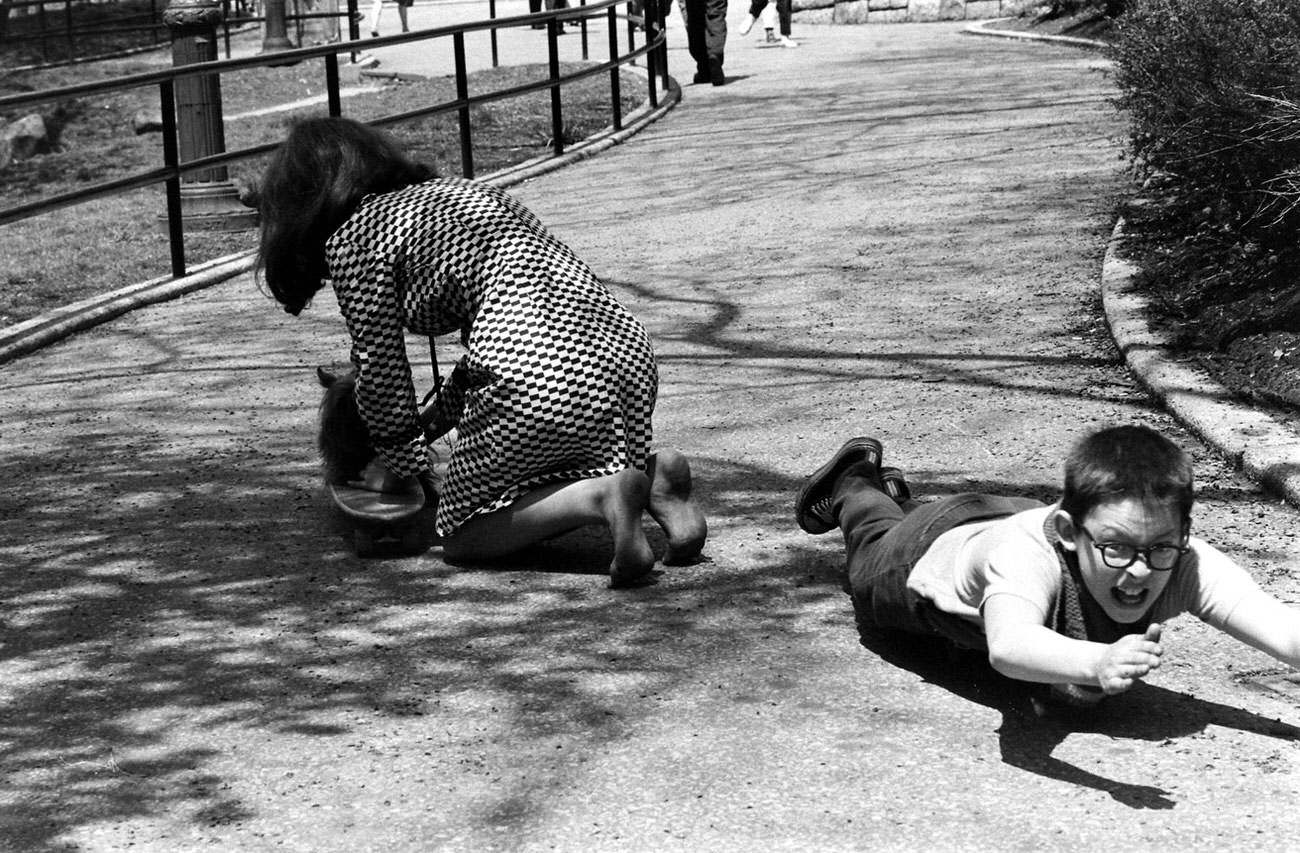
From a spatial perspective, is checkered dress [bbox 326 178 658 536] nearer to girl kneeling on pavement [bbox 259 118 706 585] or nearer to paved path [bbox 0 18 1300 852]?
girl kneeling on pavement [bbox 259 118 706 585]

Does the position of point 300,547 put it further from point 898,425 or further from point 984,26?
point 984,26

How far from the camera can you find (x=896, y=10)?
30531 mm

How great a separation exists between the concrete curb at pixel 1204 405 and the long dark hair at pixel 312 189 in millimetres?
2605

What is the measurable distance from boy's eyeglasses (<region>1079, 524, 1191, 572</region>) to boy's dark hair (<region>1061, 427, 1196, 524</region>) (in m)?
0.06

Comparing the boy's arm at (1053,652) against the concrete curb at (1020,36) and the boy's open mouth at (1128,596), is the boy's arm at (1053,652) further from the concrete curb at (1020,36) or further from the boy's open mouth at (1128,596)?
the concrete curb at (1020,36)

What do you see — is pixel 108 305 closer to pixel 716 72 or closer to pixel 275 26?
pixel 716 72

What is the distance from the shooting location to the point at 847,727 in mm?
3719

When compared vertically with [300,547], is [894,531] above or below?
above

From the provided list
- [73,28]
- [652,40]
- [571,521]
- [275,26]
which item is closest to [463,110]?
[652,40]

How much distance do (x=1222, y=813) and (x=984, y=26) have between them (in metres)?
23.6

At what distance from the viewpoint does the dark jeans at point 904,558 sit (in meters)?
3.80

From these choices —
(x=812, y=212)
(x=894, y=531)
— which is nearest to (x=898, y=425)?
(x=894, y=531)

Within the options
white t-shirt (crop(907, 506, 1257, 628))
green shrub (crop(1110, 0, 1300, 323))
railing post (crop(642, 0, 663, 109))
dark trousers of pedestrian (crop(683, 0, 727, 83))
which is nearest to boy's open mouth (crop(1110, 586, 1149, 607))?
white t-shirt (crop(907, 506, 1257, 628))

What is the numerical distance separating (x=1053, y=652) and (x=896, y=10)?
28.4 m
